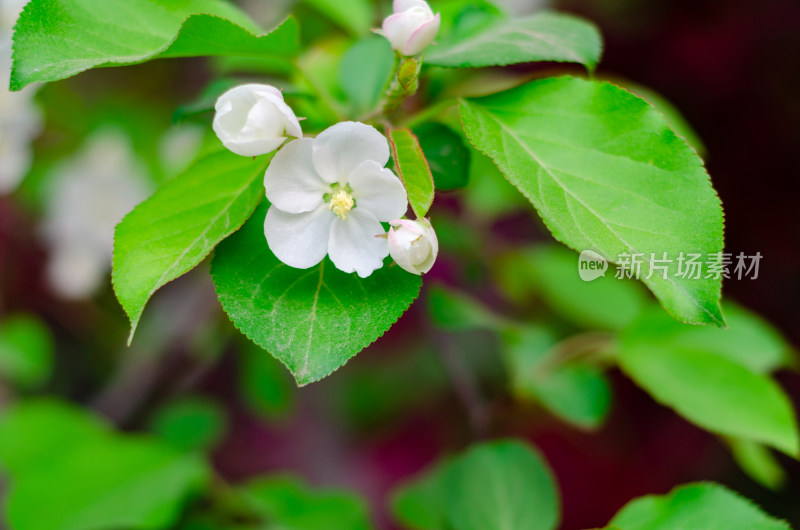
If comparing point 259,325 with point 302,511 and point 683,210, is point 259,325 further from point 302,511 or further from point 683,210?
point 302,511

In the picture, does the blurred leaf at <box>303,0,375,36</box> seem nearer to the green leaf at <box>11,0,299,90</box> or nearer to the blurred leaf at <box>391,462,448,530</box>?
the green leaf at <box>11,0,299,90</box>

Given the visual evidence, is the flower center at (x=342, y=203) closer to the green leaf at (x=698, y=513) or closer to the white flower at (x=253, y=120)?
the white flower at (x=253, y=120)

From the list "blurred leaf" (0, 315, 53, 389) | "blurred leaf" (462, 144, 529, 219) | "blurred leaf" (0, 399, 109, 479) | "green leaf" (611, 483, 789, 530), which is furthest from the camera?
"blurred leaf" (0, 315, 53, 389)

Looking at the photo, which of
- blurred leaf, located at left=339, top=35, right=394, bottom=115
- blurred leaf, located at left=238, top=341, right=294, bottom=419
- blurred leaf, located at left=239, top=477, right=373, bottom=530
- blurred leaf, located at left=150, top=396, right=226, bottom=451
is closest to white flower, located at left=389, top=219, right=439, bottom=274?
blurred leaf, located at left=339, top=35, right=394, bottom=115

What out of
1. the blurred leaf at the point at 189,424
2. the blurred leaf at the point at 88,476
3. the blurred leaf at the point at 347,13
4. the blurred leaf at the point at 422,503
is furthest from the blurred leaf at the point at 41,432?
the blurred leaf at the point at 347,13

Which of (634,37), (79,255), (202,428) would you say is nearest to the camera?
(202,428)

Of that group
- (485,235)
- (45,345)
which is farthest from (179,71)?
(485,235)
